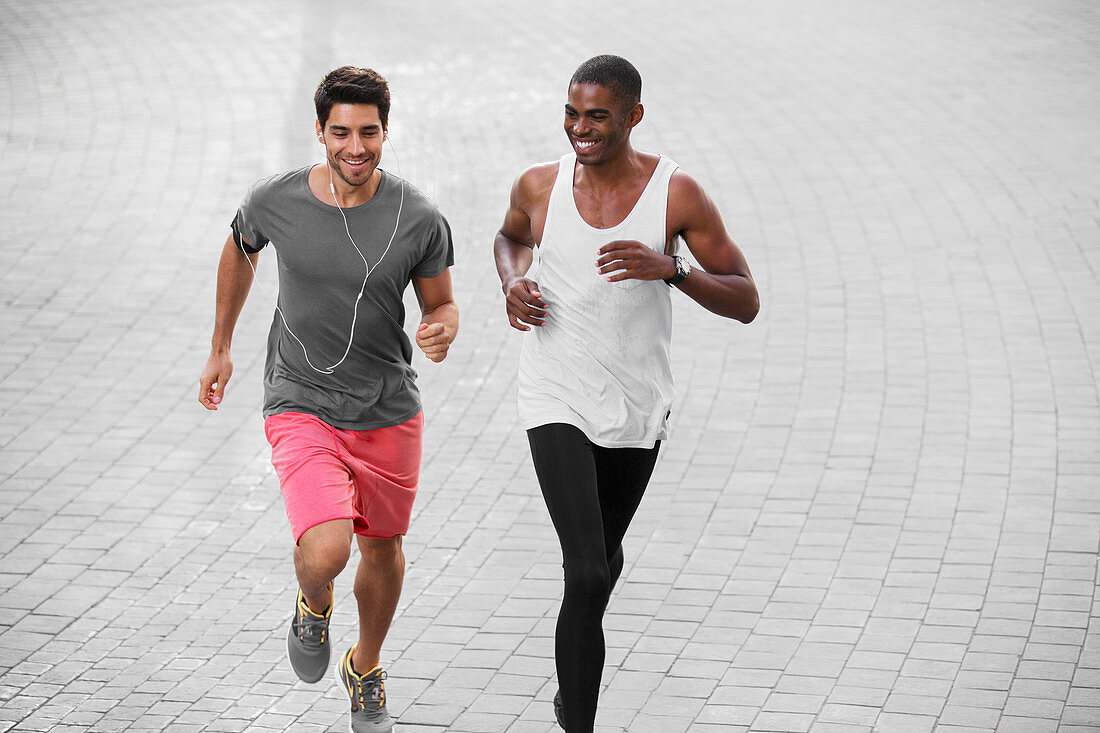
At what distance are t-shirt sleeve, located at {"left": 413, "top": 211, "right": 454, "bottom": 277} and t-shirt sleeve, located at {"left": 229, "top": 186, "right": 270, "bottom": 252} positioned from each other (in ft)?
1.72

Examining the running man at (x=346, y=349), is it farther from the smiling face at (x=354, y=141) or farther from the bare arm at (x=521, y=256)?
the bare arm at (x=521, y=256)

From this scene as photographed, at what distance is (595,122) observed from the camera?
4277mm

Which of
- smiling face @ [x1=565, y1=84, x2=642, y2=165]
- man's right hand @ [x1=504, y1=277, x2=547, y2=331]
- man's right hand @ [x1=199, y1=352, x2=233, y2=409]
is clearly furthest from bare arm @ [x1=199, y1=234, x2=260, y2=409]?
smiling face @ [x1=565, y1=84, x2=642, y2=165]

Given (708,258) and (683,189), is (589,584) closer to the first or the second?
(708,258)

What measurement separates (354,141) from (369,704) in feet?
6.20

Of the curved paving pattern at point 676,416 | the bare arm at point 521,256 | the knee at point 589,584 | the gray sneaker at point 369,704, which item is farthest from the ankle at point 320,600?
the bare arm at point 521,256

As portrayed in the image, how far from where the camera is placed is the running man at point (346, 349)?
14.2ft

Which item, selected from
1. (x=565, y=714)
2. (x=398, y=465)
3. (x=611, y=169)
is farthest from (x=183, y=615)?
(x=611, y=169)

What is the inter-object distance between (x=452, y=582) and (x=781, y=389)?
2.62m

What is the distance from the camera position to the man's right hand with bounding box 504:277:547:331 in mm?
4266

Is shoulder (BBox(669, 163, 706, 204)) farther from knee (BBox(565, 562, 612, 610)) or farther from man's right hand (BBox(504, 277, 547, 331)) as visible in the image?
knee (BBox(565, 562, 612, 610))

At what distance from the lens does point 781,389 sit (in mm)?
7699

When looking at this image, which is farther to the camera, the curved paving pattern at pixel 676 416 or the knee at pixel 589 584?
the curved paving pattern at pixel 676 416

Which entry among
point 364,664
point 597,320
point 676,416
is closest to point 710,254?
point 597,320
